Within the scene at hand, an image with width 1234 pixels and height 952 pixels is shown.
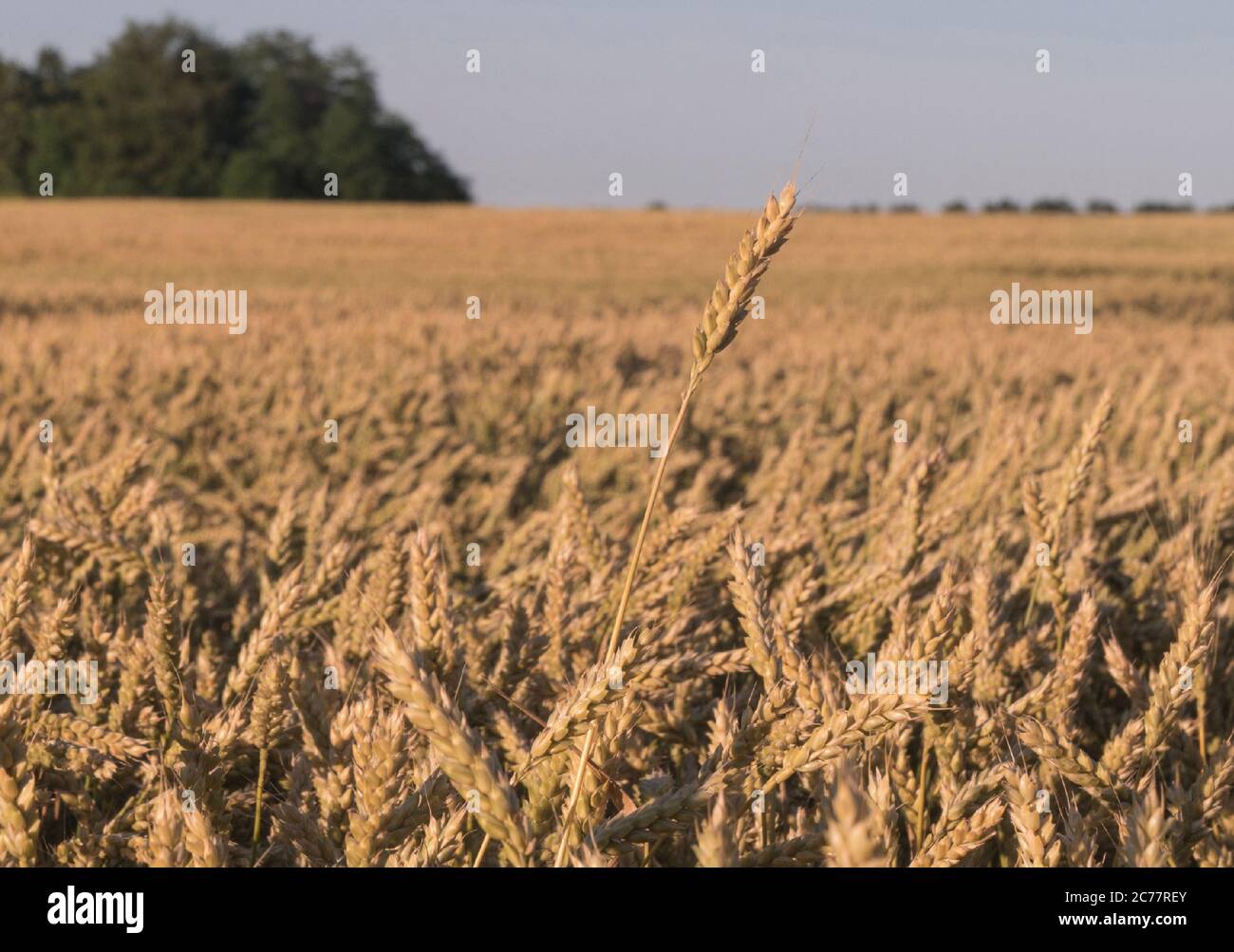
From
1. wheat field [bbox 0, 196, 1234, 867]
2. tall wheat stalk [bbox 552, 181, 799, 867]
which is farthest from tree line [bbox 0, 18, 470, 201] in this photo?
tall wheat stalk [bbox 552, 181, 799, 867]

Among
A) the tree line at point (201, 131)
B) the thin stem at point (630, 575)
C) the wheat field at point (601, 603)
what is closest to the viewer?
the thin stem at point (630, 575)

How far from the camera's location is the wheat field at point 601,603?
107cm

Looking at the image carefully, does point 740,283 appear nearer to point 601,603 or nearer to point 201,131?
point 601,603

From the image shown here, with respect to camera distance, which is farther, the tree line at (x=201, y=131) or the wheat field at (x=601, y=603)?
the tree line at (x=201, y=131)

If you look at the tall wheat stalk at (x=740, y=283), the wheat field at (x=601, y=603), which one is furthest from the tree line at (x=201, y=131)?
the tall wheat stalk at (x=740, y=283)

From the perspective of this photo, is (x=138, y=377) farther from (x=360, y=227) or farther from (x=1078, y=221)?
(x=1078, y=221)

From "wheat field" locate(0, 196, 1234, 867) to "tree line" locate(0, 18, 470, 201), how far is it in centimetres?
5615

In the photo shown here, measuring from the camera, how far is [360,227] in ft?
93.1

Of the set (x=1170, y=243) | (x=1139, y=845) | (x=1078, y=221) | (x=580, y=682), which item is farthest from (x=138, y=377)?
(x=1078, y=221)

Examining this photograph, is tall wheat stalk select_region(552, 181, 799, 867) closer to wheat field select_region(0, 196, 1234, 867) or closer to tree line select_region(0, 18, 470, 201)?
wheat field select_region(0, 196, 1234, 867)

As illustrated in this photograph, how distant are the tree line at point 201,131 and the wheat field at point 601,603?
56.2 meters

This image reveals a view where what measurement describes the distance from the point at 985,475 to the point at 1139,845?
1.91 metres

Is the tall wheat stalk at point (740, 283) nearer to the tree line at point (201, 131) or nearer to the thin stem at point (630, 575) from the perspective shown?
the thin stem at point (630, 575)

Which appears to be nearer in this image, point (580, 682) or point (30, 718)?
point (580, 682)
